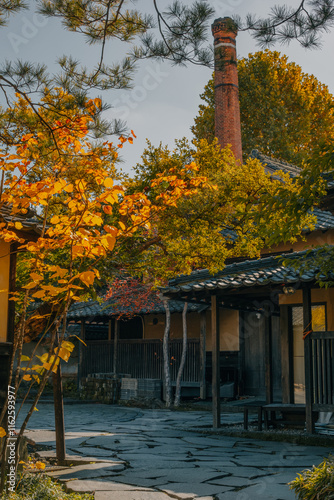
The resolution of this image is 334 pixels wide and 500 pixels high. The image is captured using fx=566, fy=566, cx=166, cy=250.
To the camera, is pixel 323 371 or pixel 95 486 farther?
pixel 323 371

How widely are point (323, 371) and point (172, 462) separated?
3.78 m

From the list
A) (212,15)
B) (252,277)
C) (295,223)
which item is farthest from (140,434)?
(212,15)

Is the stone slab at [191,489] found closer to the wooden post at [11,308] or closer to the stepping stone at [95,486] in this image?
the stepping stone at [95,486]

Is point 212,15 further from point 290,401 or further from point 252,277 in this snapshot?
point 290,401

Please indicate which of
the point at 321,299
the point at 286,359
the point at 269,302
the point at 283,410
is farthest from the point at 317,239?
the point at 283,410

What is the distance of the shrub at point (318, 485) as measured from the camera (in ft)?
16.7

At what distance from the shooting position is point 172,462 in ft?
26.7

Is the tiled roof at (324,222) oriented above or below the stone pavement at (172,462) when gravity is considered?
above

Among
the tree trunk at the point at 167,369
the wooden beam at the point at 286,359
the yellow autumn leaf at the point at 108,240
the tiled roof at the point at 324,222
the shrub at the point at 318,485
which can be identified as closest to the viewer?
the yellow autumn leaf at the point at 108,240

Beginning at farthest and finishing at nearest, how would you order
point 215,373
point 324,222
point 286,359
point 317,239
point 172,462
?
point 317,239, point 324,222, point 286,359, point 215,373, point 172,462

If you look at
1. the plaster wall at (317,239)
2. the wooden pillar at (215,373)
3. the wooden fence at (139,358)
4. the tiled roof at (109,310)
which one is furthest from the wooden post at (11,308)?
the wooden fence at (139,358)

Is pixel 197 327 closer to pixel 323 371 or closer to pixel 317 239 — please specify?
pixel 317 239

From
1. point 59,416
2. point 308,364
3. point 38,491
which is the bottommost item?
point 38,491

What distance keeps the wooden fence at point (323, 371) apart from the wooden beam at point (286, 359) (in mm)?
1915
